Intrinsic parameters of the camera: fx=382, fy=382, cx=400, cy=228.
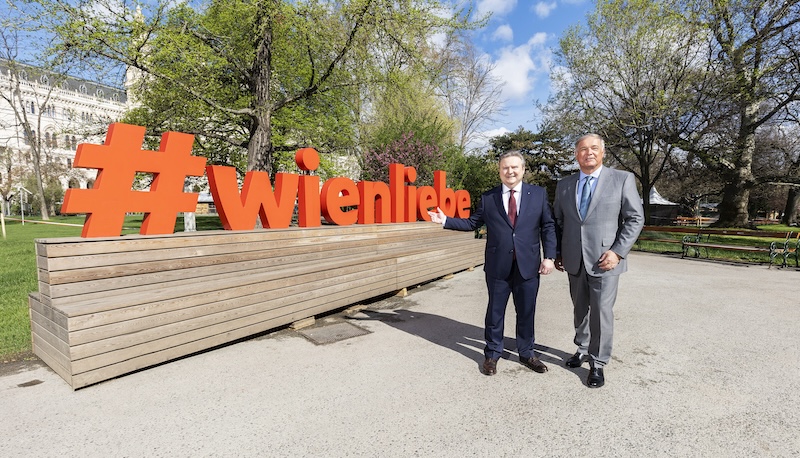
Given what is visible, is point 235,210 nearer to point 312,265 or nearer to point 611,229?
point 312,265

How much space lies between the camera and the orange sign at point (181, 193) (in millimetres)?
3750

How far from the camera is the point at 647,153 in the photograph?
714 inches

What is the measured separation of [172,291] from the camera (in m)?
3.85

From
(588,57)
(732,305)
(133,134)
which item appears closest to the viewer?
(133,134)

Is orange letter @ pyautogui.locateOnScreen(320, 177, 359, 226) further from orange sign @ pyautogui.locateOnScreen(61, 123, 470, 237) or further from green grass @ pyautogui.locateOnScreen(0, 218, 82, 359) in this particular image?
green grass @ pyautogui.locateOnScreen(0, 218, 82, 359)

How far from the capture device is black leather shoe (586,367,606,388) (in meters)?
3.31

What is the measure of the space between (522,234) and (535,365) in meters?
1.26

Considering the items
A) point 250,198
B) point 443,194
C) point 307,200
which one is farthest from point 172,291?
point 443,194

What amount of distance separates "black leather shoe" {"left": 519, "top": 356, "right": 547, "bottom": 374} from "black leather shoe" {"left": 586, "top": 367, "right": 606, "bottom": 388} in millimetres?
386

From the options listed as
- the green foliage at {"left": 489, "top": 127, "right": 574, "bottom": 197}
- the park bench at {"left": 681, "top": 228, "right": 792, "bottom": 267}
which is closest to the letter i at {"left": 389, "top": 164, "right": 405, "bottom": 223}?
the park bench at {"left": 681, "top": 228, "right": 792, "bottom": 267}

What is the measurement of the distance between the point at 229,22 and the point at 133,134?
10.5 meters

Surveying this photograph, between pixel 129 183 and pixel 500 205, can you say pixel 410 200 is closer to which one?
pixel 500 205

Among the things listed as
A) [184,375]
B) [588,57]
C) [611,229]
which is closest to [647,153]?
[588,57]

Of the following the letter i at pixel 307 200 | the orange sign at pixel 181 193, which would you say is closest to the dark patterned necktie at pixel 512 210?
the letter i at pixel 307 200
